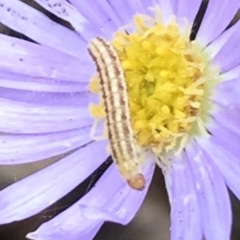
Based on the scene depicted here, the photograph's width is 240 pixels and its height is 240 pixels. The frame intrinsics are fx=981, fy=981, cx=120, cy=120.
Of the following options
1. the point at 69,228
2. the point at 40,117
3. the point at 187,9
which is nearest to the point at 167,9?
the point at 187,9

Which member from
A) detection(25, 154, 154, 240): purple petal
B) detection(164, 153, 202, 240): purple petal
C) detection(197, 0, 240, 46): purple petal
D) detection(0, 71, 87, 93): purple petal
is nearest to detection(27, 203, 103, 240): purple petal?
detection(25, 154, 154, 240): purple petal

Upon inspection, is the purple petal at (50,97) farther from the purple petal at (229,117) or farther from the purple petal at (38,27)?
the purple petal at (229,117)

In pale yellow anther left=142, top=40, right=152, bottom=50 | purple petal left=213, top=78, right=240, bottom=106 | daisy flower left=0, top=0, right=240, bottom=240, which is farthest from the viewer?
pale yellow anther left=142, top=40, right=152, bottom=50

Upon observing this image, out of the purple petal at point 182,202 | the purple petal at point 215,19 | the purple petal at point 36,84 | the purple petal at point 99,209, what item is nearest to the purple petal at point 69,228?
the purple petal at point 99,209

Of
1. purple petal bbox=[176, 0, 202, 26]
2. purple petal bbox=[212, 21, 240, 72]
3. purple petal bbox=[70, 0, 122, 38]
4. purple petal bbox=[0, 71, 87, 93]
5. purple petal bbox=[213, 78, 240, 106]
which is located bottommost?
purple petal bbox=[213, 78, 240, 106]

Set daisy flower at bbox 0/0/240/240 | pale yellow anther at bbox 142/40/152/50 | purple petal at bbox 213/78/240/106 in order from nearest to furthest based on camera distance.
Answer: purple petal at bbox 213/78/240/106
daisy flower at bbox 0/0/240/240
pale yellow anther at bbox 142/40/152/50

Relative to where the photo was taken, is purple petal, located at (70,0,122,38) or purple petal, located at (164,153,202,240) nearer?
purple petal, located at (164,153,202,240)

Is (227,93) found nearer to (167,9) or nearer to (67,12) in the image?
(167,9)

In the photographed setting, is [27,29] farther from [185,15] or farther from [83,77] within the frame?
[185,15]

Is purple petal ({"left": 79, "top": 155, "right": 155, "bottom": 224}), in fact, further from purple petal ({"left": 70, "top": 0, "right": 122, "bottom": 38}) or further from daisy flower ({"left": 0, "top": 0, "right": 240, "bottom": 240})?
purple petal ({"left": 70, "top": 0, "right": 122, "bottom": 38})
